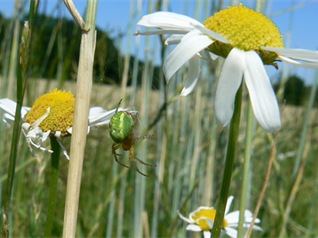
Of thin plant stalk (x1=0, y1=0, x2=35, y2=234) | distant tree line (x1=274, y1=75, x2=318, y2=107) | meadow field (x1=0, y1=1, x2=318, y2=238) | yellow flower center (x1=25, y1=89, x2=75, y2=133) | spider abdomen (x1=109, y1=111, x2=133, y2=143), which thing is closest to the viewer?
thin plant stalk (x1=0, y1=0, x2=35, y2=234)

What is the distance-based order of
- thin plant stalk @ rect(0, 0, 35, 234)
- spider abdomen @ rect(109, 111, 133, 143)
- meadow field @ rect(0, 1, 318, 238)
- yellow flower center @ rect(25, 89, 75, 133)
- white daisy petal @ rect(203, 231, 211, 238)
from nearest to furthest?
thin plant stalk @ rect(0, 0, 35, 234), spider abdomen @ rect(109, 111, 133, 143), yellow flower center @ rect(25, 89, 75, 133), white daisy petal @ rect(203, 231, 211, 238), meadow field @ rect(0, 1, 318, 238)

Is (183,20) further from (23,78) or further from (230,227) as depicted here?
(230,227)

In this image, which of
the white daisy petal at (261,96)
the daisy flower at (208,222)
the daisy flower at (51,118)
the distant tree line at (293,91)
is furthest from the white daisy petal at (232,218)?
the distant tree line at (293,91)

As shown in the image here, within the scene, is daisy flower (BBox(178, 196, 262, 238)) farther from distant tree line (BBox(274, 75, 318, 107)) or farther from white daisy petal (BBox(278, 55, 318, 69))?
distant tree line (BBox(274, 75, 318, 107))

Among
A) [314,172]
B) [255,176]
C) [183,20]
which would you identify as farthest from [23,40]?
[314,172]

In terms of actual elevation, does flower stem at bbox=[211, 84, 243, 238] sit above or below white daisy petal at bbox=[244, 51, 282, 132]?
below

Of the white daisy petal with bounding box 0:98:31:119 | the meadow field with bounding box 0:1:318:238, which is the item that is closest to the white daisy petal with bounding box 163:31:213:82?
the white daisy petal with bounding box 0:98:31:119

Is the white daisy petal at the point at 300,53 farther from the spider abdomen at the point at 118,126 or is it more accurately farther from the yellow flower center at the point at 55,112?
the yellow flower center at the point at 55,112

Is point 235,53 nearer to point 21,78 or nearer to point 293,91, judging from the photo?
point 21,78
